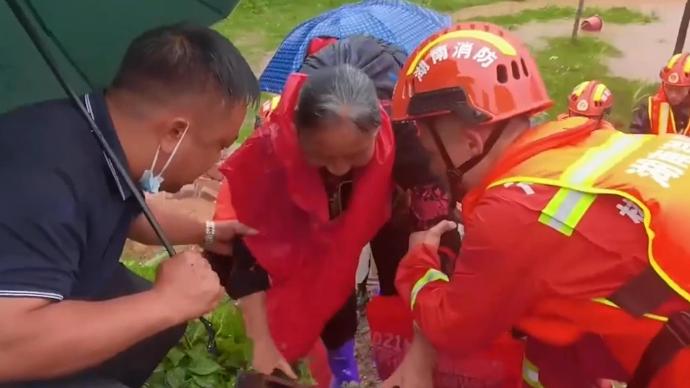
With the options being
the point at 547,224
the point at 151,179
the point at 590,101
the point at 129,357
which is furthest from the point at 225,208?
the point at 590,101

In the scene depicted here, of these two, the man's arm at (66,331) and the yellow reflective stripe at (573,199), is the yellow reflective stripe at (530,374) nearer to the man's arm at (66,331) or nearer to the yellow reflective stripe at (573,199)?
the yellow reflective stripe at (573,199)

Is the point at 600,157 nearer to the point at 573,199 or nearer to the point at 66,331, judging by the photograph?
the point at 573,199

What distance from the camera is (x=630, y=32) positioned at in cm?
1077

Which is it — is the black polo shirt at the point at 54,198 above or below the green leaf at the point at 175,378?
above

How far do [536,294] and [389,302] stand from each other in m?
0.95

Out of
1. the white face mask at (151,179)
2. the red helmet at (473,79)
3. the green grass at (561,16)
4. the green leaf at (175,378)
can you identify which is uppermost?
the red helmet at (473,79)

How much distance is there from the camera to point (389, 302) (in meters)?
3.31

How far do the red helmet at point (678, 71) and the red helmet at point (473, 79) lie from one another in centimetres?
440

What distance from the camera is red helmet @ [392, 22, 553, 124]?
2.55 meters

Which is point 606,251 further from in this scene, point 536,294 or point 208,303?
point 208,303

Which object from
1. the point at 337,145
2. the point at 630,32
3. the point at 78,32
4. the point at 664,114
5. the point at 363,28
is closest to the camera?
the point at 78,32

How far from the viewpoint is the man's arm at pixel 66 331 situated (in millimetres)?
2111

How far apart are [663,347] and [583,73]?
722cm

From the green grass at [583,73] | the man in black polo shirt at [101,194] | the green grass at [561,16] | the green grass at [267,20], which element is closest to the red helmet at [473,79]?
the man in black polo shirt at [101,194]
